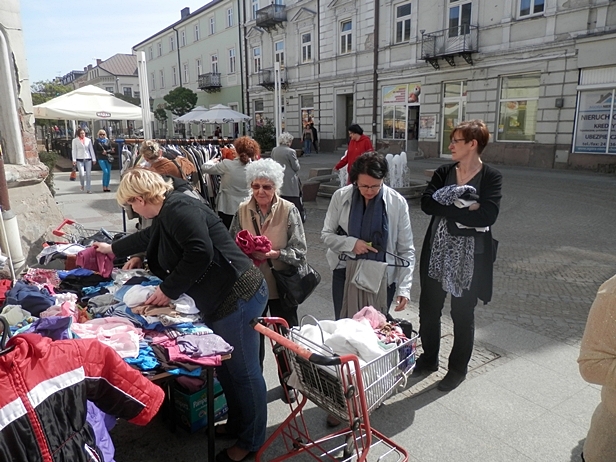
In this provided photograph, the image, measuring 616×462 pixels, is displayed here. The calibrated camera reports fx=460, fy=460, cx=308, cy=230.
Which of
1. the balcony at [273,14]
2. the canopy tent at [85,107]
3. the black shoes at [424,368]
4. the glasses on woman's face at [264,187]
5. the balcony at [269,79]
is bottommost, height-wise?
the black shoes at [424,368]

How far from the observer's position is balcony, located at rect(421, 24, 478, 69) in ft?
59.8

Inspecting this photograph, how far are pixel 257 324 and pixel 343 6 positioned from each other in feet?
82.5

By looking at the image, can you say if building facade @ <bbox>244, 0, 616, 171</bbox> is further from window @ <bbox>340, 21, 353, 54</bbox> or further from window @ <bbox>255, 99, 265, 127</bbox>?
window @ <bbox>255, 99, 265, 127</bbox>

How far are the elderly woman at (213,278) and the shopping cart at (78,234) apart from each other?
168 cm

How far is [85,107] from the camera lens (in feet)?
41.0

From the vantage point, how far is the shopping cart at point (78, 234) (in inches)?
160

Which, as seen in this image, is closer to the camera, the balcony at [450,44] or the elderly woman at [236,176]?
the elderly woman at [236,176]

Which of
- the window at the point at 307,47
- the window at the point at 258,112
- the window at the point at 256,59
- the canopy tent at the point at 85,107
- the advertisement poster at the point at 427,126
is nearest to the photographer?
the canopy tent at the point at 85,107

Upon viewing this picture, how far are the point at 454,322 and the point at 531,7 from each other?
1730cm

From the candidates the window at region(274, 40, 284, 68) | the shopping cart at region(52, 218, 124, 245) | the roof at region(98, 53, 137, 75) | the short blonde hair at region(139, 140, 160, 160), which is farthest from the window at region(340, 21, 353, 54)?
the roof at region(98, 53, 137, 75)

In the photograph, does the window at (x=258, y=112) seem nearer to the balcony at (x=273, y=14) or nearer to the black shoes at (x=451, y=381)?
the balcony at (x=273, y=14)

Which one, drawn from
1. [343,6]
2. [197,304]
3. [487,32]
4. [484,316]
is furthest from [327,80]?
[197,304]

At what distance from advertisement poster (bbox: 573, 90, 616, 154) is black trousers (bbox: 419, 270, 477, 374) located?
49.2 feet

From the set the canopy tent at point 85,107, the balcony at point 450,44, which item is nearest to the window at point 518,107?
the balcony at point 450,44
